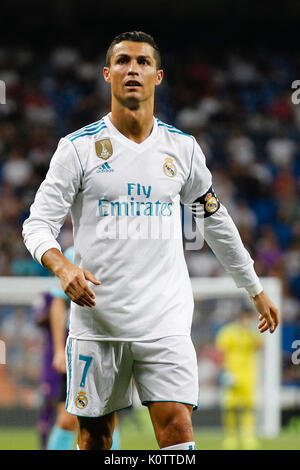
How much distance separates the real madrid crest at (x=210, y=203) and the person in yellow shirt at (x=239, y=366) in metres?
5.46

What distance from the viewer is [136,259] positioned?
3633 millimetres

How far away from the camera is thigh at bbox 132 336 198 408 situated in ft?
11.6

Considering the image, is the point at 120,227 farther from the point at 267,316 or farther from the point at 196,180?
the point at 267,316

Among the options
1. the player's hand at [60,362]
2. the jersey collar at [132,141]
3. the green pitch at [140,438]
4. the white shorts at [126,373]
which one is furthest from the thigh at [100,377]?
the green pitch at [140,438]

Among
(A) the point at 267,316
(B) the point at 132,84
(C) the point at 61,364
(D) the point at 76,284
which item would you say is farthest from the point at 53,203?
(C) the point at 61,364

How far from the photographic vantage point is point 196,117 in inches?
551

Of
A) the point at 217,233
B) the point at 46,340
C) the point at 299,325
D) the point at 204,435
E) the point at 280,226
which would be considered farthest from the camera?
the point at 280,226

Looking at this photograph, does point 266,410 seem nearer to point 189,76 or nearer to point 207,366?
point 207,366

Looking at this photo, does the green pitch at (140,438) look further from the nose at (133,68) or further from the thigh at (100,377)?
the nose at (133,68)

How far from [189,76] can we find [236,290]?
6.40 meters

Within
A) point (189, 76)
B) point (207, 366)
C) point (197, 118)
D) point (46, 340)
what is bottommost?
point (207, 366)

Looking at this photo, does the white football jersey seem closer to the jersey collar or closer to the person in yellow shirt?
the jersey collar

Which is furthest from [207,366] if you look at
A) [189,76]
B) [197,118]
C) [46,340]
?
[189,76]

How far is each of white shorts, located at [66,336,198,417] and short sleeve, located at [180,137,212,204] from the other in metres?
0.70
